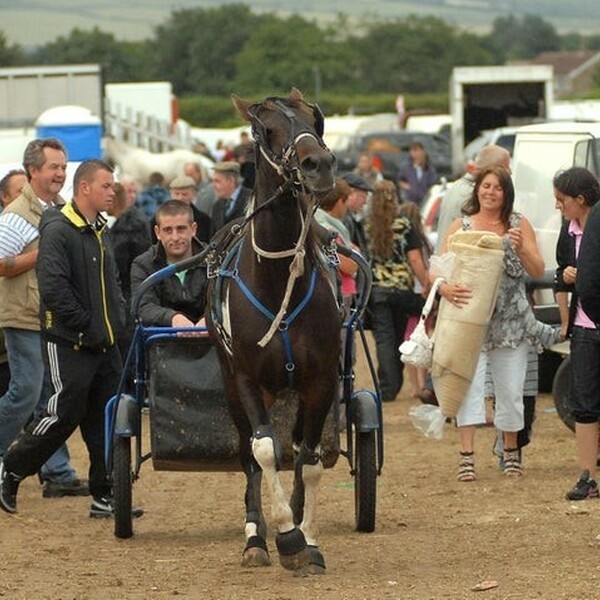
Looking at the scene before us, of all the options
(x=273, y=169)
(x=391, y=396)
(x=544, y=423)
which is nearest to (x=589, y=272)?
(x=273, y=169)

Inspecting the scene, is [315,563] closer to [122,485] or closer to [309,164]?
[122,485]

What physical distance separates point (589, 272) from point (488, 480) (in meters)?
3.04

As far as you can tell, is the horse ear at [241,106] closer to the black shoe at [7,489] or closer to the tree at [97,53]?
the black shoe at [7,489]

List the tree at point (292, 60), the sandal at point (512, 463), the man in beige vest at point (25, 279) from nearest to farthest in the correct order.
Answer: the man in beige vest at point (25, 279)
the sandal at point (512, 463)
the tree at point (292, 60)

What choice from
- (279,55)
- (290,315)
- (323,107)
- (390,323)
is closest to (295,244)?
(290,315)

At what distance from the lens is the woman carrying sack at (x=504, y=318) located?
13.3m

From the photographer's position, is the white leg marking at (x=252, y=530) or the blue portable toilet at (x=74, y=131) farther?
the blue portable toilet at (x=74, y=131)

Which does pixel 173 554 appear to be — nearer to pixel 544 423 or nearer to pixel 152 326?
pixel 152 326

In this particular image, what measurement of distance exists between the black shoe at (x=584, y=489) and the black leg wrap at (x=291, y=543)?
8.87 ft

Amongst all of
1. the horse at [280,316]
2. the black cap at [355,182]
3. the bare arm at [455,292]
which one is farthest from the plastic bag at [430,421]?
the black cap at [355,182]

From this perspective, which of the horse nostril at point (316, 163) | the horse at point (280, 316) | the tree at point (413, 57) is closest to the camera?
the horse nostril at point (316, 163)

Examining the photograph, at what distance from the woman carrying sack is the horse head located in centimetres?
338

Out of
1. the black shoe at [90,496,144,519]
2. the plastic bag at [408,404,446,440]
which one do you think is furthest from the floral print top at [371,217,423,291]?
the black shoe at [90,496,144,519]

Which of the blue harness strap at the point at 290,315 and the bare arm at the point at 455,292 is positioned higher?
the blue harness strap at the point at 290,315
